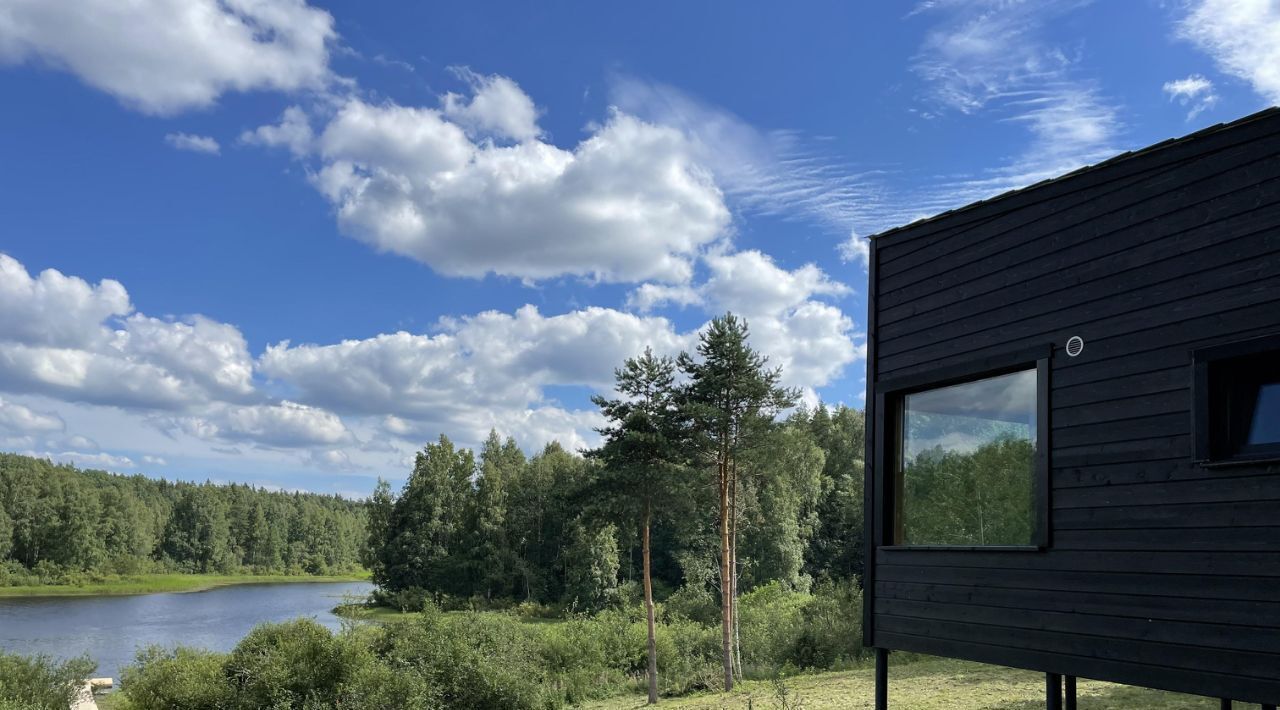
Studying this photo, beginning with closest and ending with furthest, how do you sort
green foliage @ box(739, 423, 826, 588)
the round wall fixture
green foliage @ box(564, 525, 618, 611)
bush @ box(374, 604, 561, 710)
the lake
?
the round wall fixture < bush @ box(374, 604, 561, 710) < the lake < green foliage @ box(739, 423, 826, 588) < green foliage @ box(564, 525, 618, 611)

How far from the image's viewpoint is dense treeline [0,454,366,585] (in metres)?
47.2

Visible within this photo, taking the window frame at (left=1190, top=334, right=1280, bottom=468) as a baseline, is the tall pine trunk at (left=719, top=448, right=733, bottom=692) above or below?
below

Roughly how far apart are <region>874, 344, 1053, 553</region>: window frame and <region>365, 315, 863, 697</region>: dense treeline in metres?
9.95

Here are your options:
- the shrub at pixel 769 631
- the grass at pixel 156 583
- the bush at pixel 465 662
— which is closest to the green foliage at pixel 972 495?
the bush at pixel 465 662

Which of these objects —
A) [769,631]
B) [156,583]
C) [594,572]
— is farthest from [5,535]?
[769,631]

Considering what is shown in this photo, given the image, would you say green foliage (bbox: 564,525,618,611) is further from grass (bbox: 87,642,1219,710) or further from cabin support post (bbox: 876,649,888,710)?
cabin support post (bbox: 876,649,888,710)

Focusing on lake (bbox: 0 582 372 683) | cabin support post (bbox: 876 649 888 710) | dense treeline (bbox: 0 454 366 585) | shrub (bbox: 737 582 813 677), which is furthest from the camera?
dense treeline (bbox: 0 454 366 585)

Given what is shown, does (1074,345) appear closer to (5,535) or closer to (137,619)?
(137,619)

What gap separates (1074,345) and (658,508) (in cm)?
1240

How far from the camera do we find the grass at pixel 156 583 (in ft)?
141

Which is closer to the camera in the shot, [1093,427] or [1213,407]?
[1213,407]

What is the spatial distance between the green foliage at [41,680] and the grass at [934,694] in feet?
27.5

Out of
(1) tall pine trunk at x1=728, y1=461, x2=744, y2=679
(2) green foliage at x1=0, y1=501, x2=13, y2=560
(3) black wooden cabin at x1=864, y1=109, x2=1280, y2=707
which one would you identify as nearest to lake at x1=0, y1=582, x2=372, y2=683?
(2) green foliage at x1=0, y1=501, x2=13, y2=560

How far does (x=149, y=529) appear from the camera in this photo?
2229 inches
